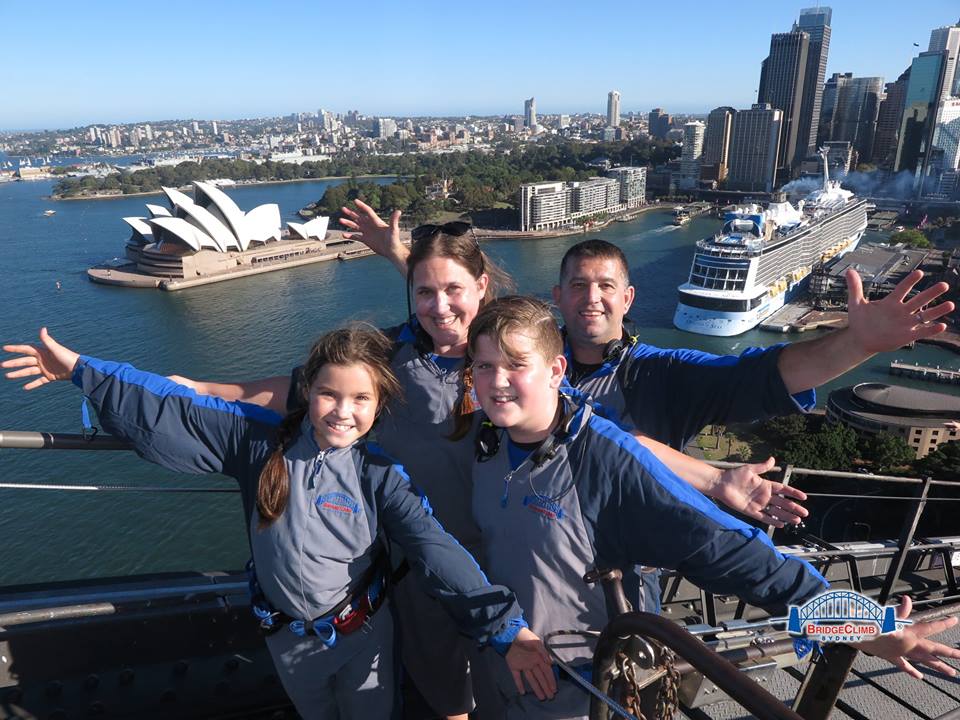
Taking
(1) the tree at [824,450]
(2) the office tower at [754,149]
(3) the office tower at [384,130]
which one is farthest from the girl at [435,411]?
(3) the office tower at [384,130]

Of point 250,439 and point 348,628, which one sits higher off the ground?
point 250,439

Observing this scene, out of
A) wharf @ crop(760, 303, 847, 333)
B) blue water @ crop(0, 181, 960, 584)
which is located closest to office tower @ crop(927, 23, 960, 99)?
blue water @ crop(0, 181, 960, 584)

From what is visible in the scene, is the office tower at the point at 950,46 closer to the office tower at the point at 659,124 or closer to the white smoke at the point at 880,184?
the white smoke at the point at 880,184

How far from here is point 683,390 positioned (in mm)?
810

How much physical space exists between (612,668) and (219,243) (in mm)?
16920

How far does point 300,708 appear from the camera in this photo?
0.74 m

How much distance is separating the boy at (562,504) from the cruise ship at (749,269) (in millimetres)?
11337

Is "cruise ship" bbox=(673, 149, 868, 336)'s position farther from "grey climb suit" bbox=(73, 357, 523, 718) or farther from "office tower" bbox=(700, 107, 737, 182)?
"office tower" bbox=(700, 107, 737, 182)

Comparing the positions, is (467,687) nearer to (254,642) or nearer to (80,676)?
(254,642)

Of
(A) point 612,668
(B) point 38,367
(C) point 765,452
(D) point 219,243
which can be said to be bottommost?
(C) point 765,452

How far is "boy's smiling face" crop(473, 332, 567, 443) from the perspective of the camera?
2.04ft

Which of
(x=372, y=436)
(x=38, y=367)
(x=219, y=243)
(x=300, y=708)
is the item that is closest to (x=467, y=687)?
(x=300, y=708)

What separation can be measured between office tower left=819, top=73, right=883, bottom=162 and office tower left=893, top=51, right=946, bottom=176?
3.80 m

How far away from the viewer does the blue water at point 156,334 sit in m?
5.07
